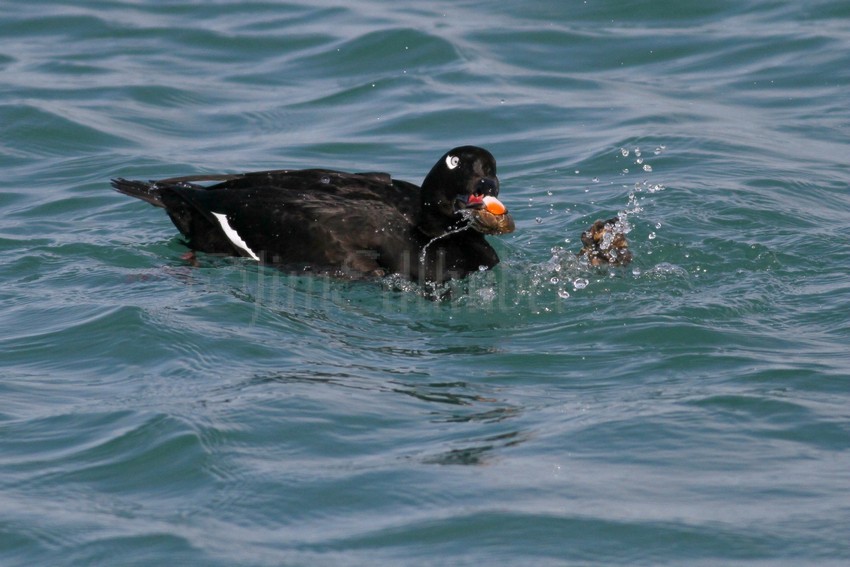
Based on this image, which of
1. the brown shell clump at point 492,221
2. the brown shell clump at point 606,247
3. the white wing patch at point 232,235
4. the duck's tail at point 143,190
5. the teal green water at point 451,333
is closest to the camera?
the teal green water at point 451,333

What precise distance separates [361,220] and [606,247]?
1.39m

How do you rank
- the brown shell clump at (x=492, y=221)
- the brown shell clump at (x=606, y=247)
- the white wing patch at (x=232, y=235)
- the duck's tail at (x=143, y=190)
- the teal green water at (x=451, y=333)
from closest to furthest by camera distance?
the teal green water at (x=451, y=333) < the brown shell clump at (x=492, y=221) < the brown shell clump at (x=606, y=247) < the white wing patch at (x=232, y=235) < the duck's tail at (x=143, y=190)

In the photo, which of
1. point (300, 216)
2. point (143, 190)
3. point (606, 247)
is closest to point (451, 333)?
point (606, 247)

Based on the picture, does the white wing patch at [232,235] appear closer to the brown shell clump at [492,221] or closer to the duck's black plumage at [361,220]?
the duck's black plumage at [361,220]

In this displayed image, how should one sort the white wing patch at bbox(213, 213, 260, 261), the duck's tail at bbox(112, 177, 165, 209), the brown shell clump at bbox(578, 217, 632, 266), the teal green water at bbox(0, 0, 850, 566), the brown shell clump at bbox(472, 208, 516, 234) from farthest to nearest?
the duck's tail at bbox(112, 177, 165, 209), the white wing patch at bbox(213, 213, 260, 261), the brown shell clump at bbox(578, 217, 632, 266), the brown shell clump at bbox(472, 208, 516, 234), the teal green water at bbox(0, 0, 850, 566)

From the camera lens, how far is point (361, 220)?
7.52 m

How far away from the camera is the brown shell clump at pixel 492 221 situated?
740 cm

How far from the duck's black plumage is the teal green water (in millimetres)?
151

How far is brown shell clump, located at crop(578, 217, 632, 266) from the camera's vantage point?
752cm

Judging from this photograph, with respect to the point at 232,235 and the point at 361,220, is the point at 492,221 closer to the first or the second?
the point at 361,220

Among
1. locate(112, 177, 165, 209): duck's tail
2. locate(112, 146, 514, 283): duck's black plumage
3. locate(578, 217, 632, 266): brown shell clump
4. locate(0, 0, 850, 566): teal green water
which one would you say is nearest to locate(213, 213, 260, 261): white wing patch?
locate(112, 146, 514, 283): duck's black plumage

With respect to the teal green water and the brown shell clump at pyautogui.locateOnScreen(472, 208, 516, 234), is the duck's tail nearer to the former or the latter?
the teal green water

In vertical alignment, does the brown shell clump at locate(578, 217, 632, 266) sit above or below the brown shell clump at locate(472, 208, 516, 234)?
below

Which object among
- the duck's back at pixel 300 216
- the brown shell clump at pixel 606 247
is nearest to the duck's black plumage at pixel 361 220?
the duck's back at pixel 300 216
